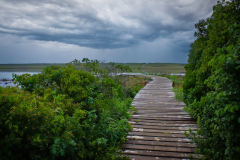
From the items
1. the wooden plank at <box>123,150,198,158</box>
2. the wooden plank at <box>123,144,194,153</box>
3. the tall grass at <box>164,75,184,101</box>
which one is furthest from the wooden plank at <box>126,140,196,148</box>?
the tall grass at <box>164,75,184,101</box>

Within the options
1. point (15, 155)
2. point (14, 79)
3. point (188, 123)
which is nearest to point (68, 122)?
point (15, 155)

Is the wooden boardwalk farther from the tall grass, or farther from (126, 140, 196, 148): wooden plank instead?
the tall grass

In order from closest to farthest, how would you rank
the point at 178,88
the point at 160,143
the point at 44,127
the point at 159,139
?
the point at 44,127, the point at 160,143, the point at 159,139, the point at 178,88

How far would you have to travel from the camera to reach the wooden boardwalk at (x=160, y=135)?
312cm

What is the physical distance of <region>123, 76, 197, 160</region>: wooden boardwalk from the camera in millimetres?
3115

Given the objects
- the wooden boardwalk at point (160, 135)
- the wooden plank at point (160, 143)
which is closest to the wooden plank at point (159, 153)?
the wooden boardwalk at point (160, 135)

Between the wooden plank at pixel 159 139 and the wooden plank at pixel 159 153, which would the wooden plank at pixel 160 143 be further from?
the wooden plank at pixel 159 153

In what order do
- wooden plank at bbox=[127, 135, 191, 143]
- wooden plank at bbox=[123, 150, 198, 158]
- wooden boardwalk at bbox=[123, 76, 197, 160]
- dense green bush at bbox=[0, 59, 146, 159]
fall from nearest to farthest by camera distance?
1. dense green bush at bbox=[0, 59, 146, 159]
2. wooden plank at bbox=[123, 150, 198, 158]
3. wooden boardwalk at bbox=[123, 76, 197, 160]
4. wooden plank at bbox=[127, 135, 191, 143]

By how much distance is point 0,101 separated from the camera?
172 centimetres

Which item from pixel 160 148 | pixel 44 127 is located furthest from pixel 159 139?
pixel 44 127

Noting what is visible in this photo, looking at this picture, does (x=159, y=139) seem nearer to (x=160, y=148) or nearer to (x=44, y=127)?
(x=160, y=148)

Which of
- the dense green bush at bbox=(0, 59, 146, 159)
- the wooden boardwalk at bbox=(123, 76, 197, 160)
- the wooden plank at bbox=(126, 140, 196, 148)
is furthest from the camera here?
the wooden plank at bbox=(126, 140, 196, 148)

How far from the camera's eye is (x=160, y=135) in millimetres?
3828

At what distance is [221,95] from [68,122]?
1978mm
